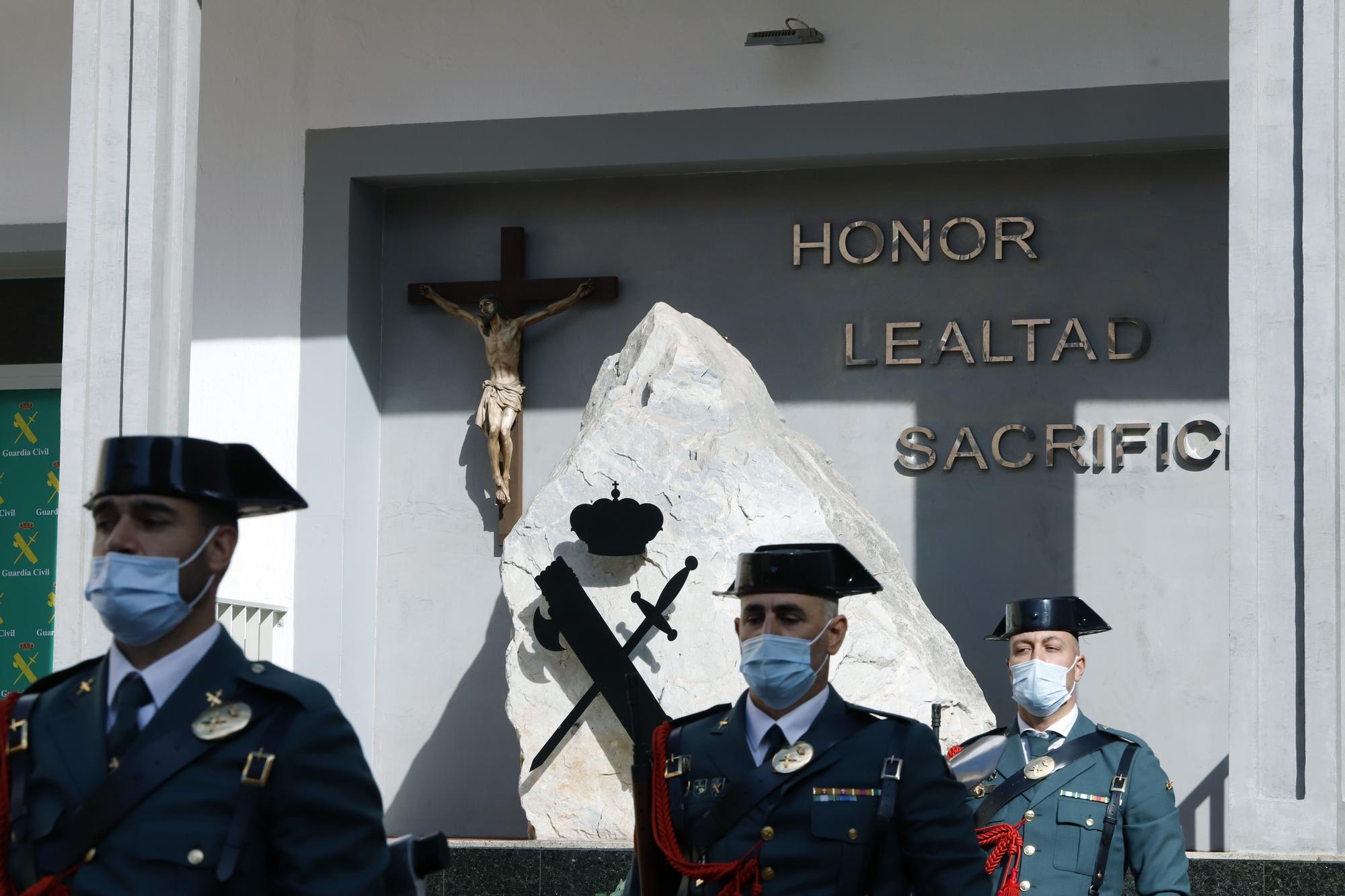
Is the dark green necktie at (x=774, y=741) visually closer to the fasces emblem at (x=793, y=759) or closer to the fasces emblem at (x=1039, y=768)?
the fasces emblem at (x=793, y=759)

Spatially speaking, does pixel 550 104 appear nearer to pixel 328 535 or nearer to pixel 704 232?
pixel 704 232

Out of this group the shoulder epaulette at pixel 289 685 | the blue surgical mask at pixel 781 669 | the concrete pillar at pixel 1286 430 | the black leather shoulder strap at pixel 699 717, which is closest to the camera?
the shoulder epaulette at pixel 289 685

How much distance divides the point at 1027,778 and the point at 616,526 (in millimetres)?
2768

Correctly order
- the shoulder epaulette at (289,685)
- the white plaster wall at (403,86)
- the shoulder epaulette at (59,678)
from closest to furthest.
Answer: the shoulder epaulette at (289,685), the shoulder epaulette at (59,678), the white plaster wall at (403,86)

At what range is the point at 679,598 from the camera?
23.3ft

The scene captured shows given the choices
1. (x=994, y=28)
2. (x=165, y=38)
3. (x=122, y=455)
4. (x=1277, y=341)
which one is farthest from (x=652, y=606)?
(x=122, y=455)

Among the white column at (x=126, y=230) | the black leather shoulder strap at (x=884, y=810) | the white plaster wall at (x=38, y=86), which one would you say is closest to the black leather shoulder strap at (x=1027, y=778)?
the black leather shoulder strap at (x=884, y=810)

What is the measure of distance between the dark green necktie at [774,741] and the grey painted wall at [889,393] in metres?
5.67

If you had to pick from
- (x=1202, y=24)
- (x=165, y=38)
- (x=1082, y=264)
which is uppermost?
(x=1202, y=24)

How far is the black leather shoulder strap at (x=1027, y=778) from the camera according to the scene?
452 centimetres

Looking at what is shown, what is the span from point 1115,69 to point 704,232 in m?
2.27

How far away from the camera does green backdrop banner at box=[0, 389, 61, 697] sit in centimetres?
995

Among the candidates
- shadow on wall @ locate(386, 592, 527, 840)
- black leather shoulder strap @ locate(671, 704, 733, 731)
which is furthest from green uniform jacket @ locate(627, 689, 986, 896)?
shadow on wall @ locate(386, 592, 527, 840)

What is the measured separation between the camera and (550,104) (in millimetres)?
9289
